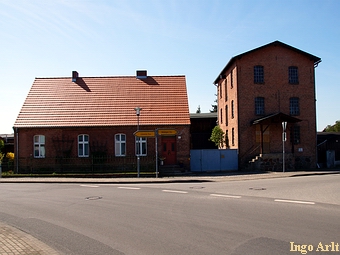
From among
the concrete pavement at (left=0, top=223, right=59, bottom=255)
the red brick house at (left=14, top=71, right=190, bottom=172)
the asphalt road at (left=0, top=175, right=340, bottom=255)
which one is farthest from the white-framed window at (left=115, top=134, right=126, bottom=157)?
the concrete pavement at (left=0, top=223, right=59, bottom=255)

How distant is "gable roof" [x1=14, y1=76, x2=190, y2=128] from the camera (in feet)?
97.1

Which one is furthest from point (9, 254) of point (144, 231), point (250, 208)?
point (250, 208)

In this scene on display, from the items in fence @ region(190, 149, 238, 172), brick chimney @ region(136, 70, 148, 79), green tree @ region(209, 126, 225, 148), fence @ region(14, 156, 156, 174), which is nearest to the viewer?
fence @ region(14, 156, 156, 174)

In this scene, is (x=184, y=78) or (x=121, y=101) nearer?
(x=121, y=101)

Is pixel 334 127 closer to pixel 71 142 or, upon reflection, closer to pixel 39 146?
pixel 71 142

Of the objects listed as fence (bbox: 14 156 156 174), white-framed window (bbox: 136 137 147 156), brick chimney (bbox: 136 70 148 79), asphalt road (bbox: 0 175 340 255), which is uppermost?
brick chimney (bbox: 136 70 148 79)

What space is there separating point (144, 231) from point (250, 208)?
4.09 meters

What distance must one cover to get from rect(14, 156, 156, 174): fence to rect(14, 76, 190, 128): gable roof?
276 cm

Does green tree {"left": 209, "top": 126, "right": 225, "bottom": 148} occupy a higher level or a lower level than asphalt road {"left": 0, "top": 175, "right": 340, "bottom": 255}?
higher

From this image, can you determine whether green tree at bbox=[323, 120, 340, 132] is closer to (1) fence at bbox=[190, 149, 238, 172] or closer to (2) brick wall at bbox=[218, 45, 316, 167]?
(2) brick wall at bbox=[218, 45, 316, 167]

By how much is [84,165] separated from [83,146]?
8.63 feet

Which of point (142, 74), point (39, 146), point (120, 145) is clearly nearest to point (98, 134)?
point (120, 145)

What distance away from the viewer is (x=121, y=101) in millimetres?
31953

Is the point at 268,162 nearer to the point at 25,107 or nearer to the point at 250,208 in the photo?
the point at 250,208
